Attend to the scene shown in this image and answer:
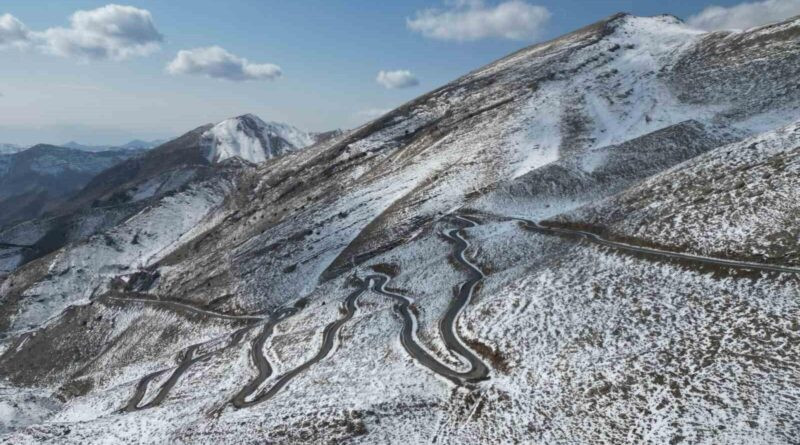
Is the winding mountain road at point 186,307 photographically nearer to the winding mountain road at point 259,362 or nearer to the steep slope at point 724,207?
the winding mountain road at point 259,362

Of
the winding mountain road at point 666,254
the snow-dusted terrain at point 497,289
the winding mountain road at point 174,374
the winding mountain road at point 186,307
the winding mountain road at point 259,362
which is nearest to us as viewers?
the snow-dusted terrain at point 497,289

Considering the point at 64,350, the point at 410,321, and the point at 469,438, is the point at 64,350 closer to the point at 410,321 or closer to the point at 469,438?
the point at 410,321

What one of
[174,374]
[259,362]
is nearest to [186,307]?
[174,374]

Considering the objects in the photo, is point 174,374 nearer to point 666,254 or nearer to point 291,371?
point 291,371

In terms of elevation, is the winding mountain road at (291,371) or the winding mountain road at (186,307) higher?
the winding mountain road at (291,371)

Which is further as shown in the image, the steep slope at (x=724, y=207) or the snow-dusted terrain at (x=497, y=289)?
the steep slope at (x=724, y=207)

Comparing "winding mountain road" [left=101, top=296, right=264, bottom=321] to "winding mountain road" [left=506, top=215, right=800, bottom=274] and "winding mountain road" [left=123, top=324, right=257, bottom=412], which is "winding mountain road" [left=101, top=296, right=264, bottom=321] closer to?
"winding mountain road" [left=123, top=324, right=257, bottom=412]

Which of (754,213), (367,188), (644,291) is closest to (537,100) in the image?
(367,188)

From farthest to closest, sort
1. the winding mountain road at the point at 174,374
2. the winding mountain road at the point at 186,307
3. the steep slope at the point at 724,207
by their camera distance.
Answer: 1. the winding mountain road at the point at 186,307
2. the winding mountain road at the point at 174,374
3. the steep slope at the point at 724,207

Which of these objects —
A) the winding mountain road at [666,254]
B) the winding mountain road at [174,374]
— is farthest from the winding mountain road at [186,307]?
the winding mountain road at [666,254]
